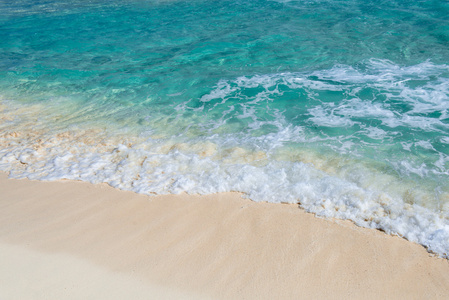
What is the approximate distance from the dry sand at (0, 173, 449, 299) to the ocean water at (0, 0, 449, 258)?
0.38 metres

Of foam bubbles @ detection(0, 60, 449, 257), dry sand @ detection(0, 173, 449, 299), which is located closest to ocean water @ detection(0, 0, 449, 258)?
foam bubbles @ detection(0, 60, 449, 257)

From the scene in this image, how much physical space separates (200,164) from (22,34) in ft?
52.0

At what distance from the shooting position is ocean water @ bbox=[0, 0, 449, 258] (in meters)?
5.45

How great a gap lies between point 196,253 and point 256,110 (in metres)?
4.84

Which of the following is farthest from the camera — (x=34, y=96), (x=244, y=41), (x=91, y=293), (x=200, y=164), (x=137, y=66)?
(x=244, y=41)

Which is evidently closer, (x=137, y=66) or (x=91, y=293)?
(x=91, y=293)

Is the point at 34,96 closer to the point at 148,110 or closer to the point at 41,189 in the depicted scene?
the point at 148,110

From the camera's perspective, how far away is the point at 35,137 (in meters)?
7.34

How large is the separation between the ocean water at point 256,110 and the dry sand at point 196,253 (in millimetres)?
382

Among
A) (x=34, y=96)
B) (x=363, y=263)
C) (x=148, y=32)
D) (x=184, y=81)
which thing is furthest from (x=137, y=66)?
(x=363, y=263)

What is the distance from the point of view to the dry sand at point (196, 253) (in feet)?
12.2

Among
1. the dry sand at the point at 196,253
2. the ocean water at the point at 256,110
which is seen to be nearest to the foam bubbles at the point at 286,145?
the ocean water at the point at 256,110

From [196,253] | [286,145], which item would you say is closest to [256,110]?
[286,145]

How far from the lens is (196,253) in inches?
168
